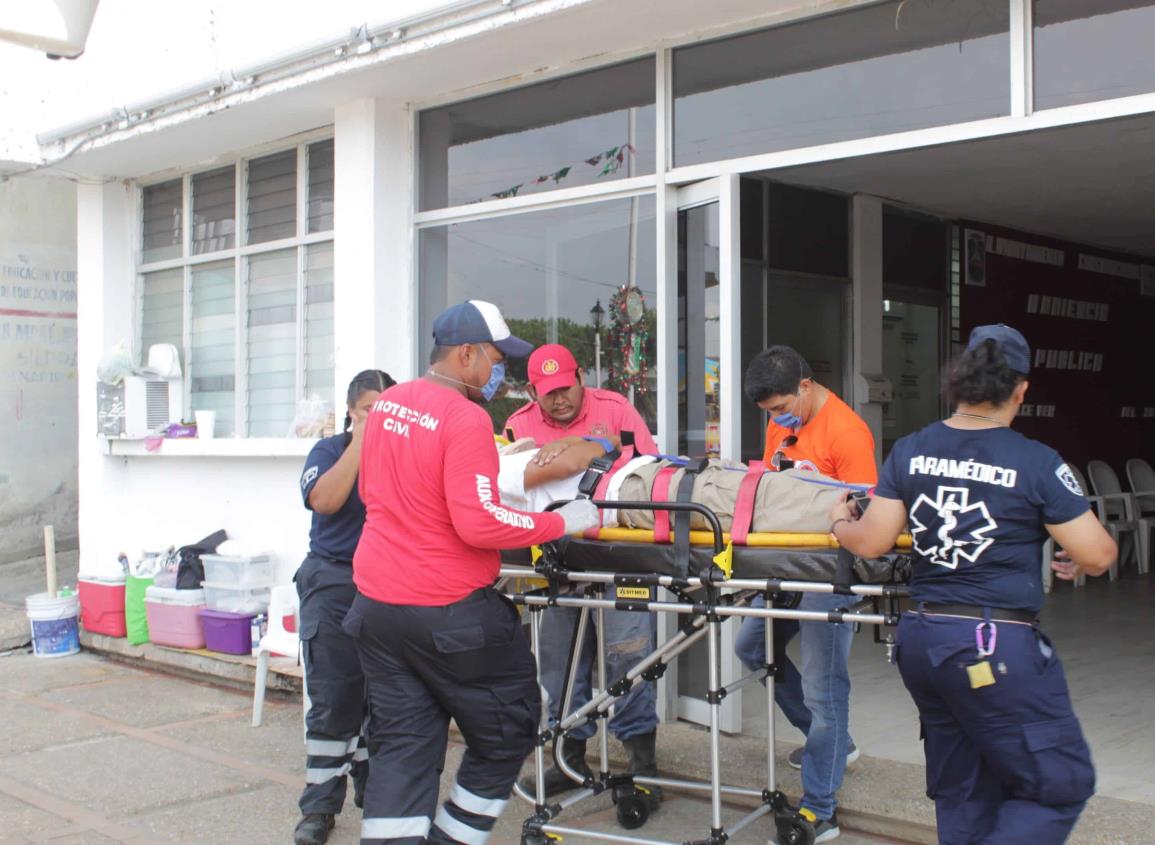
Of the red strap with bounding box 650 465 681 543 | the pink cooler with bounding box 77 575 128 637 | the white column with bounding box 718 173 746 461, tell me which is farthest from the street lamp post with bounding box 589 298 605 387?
the pink cooler with bounding box 77 575 128 637

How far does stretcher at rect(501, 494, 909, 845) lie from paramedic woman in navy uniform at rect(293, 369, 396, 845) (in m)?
0.69

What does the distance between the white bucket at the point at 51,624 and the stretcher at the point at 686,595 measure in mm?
5058

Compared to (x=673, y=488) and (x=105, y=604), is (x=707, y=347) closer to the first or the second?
(x=673, y=488)

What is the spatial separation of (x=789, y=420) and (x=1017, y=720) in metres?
1.67

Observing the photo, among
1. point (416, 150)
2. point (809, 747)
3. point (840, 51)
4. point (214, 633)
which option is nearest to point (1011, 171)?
point (840, 51)

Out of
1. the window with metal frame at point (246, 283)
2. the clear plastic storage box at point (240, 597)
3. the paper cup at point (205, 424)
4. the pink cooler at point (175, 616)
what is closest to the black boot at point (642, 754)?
the clear plastic storage box at point (240, 597)

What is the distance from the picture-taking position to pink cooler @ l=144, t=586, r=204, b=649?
7.84 m

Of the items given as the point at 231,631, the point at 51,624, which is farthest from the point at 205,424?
the point at 51,624

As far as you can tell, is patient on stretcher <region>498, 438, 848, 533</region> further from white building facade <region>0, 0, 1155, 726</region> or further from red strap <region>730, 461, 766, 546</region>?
white building facade <region>0, 0, 1155, 726</region>

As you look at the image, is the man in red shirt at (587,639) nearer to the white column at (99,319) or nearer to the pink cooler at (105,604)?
the pink cooler at (105,604)

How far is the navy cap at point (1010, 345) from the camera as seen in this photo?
3.26m

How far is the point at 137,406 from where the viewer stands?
8719mm

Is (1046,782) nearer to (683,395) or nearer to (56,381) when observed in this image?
(683,395)

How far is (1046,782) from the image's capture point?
3111 mm
